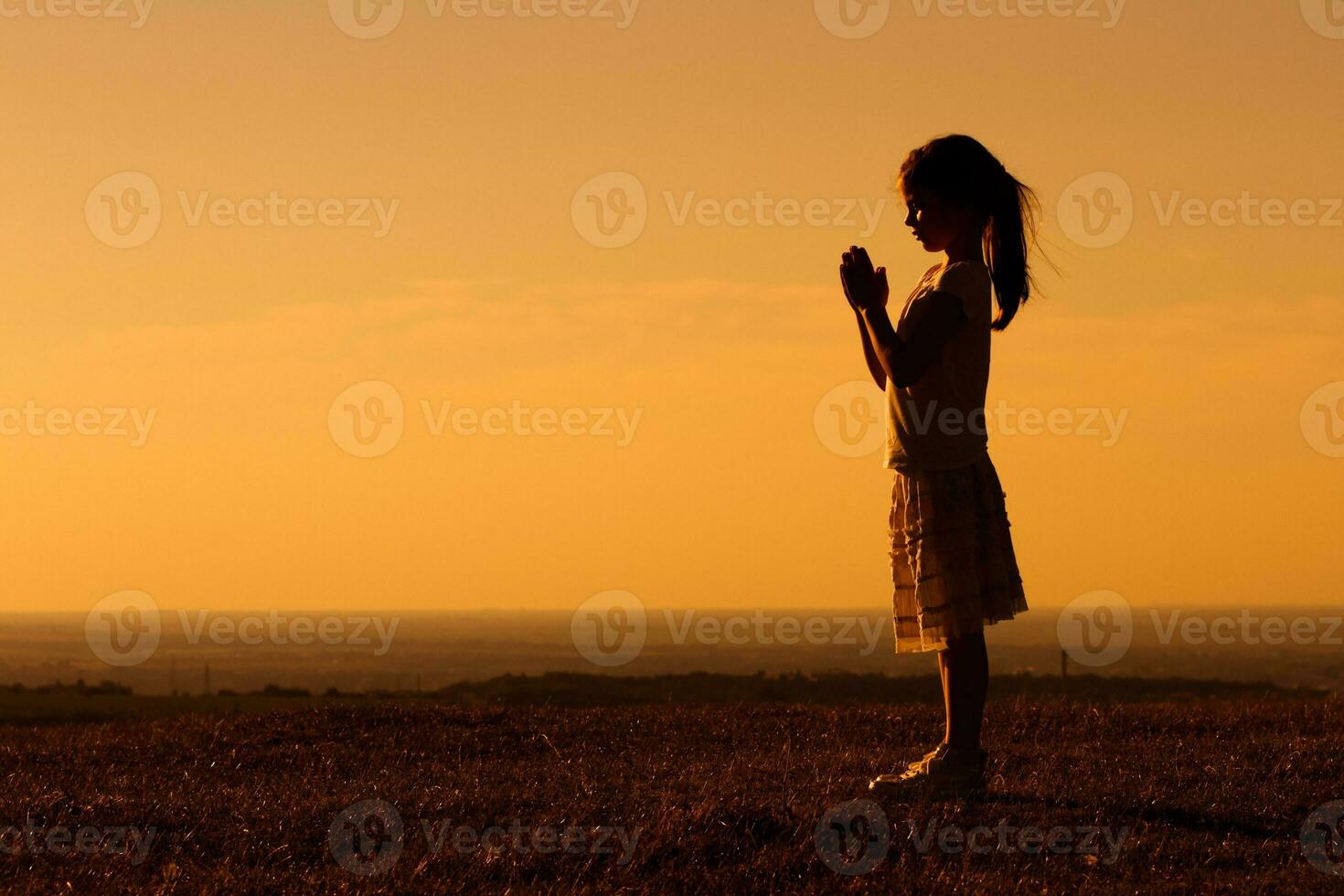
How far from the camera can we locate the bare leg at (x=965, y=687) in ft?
23.8

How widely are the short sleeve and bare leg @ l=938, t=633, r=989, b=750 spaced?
1.55 m

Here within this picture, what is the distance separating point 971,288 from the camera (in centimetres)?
722

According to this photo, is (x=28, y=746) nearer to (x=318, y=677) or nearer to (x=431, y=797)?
(x=431, y=797)

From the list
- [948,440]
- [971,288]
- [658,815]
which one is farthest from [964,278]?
[658,815]

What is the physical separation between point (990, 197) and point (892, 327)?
0.91 metres

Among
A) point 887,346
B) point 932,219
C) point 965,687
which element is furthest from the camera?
point 932,219

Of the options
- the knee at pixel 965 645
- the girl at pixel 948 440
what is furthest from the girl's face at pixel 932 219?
the knee at pixel 965 645

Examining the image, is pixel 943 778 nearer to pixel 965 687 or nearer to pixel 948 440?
pixel 965 687

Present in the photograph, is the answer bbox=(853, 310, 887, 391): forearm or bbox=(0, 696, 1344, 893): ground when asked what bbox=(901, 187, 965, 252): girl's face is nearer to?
bbox=(853, 310, 887, 391): forearm

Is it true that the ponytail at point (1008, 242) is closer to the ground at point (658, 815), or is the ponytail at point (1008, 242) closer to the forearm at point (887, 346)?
the forearm at point (887, 346)

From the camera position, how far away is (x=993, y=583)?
7312mm

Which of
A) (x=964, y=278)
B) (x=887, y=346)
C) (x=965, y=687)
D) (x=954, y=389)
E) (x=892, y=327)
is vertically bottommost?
(x=965, y=687)

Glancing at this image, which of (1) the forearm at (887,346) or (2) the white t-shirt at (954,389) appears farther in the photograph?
(2) the white t-shirt at (954,389)

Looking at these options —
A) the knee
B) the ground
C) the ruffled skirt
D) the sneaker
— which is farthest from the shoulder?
the ground
